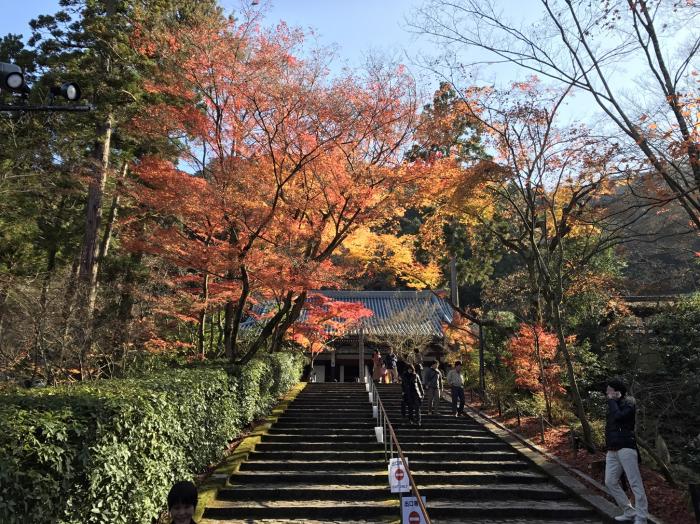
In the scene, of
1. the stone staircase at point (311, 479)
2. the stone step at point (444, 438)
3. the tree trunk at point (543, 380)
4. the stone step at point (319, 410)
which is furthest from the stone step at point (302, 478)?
the stone step at point (319, 410)

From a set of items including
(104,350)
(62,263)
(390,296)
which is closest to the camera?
(104,350)

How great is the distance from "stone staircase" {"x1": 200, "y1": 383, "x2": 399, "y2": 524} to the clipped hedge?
0.83 metres

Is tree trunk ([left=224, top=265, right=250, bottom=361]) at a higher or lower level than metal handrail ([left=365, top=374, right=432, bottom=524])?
higher

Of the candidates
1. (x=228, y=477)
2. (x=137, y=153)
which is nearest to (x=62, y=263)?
(x=137, y=153)

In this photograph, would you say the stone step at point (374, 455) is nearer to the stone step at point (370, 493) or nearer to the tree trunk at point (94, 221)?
the stone step at point (370, 493)

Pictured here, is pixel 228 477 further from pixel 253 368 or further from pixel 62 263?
pixel 62 263

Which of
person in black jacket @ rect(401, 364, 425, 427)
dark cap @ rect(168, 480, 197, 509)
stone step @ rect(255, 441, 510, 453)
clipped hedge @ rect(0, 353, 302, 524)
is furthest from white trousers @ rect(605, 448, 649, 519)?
person in black jacket @ rect(401, 364, 425, 427)

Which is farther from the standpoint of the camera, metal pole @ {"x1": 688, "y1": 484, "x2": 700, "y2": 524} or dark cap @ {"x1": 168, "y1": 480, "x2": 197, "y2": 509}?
metal pole @ {"x1": 688, "y1": 484, "x2": 700, "y2": 524}

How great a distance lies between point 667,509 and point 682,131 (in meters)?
5.30

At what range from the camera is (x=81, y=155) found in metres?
15.8

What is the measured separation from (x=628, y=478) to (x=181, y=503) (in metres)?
5.11

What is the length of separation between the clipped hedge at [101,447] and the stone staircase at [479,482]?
141 inches

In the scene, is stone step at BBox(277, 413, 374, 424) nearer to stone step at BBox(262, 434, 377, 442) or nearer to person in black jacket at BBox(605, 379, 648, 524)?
stone step at BBox(262, 434, 377, 442)

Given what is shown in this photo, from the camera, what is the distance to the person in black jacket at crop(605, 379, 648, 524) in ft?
18.1
